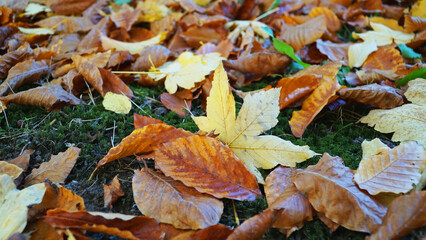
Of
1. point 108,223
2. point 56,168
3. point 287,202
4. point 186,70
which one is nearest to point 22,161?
point 56,168

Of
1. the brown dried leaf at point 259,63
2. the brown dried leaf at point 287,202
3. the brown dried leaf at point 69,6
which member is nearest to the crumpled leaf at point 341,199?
the brown dried leaf at point 287,202

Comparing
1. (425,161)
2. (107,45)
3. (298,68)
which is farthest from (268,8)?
(425,161)

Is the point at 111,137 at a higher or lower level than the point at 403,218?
lower

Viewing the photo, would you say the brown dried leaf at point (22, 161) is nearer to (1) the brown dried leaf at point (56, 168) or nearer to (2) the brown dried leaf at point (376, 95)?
(1) the brown dried leaf at point (56, 168)

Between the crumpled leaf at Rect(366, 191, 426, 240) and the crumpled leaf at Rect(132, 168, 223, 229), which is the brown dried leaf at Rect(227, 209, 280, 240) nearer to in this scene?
the crumpled leaf at Rect(132, 168, 223, 229)

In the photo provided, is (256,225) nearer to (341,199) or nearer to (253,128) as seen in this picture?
(341,199)

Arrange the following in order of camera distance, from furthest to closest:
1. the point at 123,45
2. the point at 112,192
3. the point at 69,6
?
the point at 69,6, the point at 123,45, the point at 112,192

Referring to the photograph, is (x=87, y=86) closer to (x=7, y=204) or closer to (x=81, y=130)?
(x=81, y=130)
